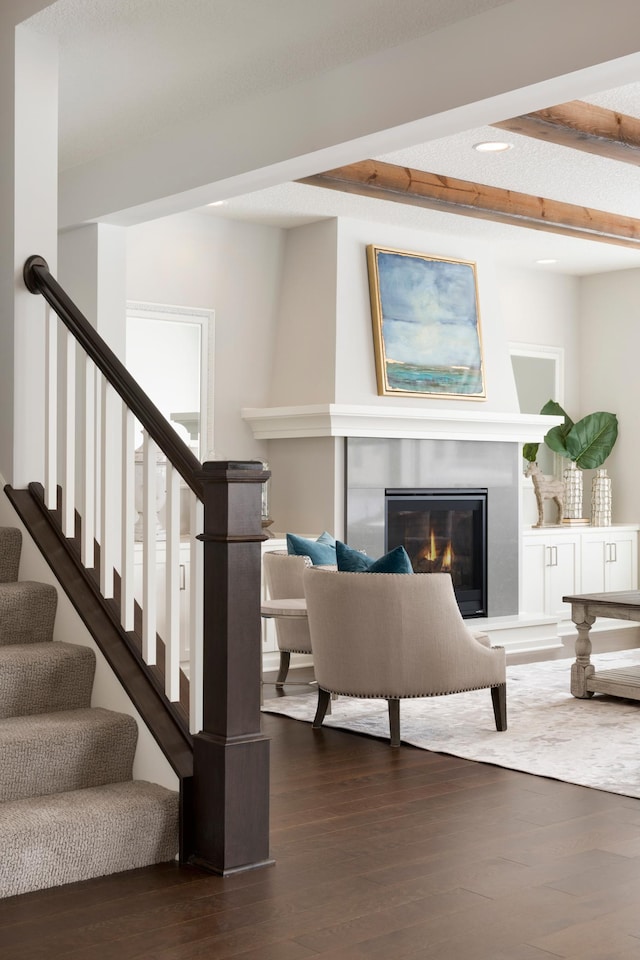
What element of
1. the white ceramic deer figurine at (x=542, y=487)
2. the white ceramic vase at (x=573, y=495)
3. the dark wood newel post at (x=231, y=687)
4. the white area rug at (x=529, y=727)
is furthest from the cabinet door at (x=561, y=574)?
the dark wood newel post at (x=231, y=687)

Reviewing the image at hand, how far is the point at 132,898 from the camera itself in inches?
116

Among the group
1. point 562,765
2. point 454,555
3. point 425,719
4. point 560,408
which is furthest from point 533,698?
point 560,408

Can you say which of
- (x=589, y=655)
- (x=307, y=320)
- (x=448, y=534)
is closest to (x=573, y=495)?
(x=448, y=534)

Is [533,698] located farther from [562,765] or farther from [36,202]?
[36,202]

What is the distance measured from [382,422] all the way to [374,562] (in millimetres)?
2298

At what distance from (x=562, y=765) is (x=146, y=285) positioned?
4.07 m

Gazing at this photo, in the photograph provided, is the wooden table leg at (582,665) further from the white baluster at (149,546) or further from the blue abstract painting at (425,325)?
the white baluster at (149,546)

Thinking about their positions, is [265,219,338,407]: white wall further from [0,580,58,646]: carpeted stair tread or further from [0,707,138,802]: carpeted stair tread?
[0,707,138,802]: carpeted stair tread

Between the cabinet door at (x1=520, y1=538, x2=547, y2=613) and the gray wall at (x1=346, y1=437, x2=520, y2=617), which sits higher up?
the gray wall at (x1=346, y1=437, x2=520, y2=617)

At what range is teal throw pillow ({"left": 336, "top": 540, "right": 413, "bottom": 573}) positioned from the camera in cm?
502

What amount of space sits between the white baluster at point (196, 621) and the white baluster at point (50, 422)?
2.77ft

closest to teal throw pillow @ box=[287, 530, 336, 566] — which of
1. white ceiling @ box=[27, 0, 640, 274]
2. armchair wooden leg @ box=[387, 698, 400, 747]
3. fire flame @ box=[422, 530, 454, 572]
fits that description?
armchair wooden leg @ box=[387, 698, 400, 747]

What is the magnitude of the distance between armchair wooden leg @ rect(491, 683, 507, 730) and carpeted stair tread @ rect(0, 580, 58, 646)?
2225 mm

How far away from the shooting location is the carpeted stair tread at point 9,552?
13.0 ft
